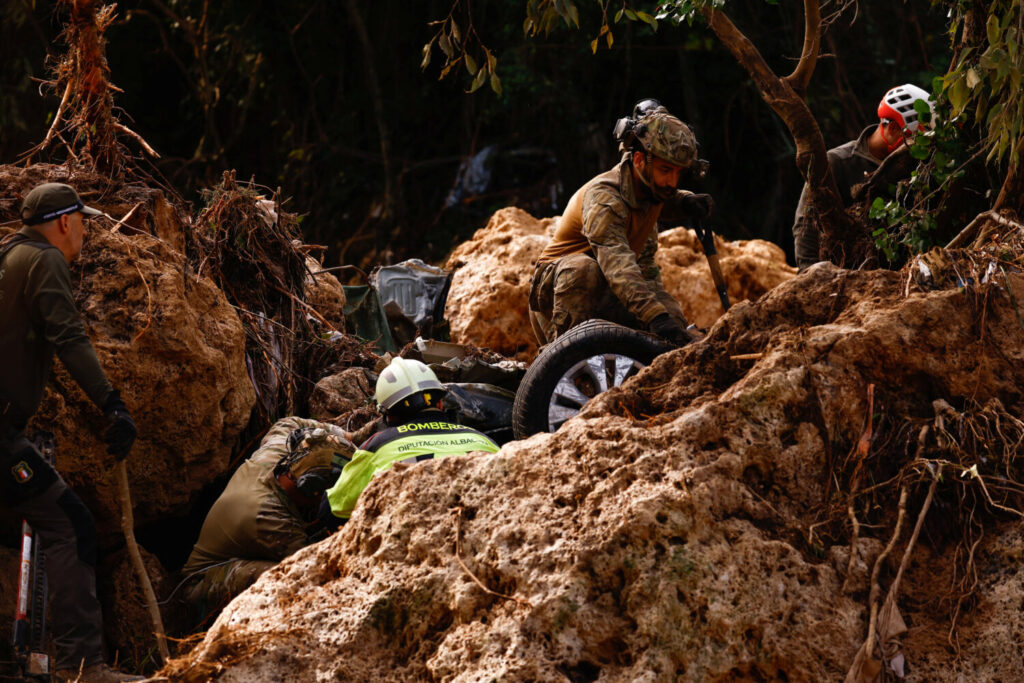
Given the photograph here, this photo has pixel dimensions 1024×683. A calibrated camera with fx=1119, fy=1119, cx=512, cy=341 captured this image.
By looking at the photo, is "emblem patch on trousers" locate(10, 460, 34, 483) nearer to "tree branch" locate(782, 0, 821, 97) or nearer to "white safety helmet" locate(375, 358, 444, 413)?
"white safety helmet" locate(375, 358, 444, 413)

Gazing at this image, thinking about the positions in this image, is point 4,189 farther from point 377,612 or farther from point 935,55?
point 935,55

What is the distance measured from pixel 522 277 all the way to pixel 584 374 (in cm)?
301

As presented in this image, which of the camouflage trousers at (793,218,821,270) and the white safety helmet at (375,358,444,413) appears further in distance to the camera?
the camouflage trousers at (793,218,821,270)

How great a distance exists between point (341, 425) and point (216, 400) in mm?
1024

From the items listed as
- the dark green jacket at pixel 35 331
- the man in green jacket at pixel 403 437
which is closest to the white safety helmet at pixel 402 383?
the man in green jacket at pixel 403 437

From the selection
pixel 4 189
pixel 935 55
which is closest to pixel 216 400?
pixel 4 189

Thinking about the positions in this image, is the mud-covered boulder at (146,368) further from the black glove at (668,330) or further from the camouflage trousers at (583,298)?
the black glove at (668,330)

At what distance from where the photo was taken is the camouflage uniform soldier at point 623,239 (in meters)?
5.84

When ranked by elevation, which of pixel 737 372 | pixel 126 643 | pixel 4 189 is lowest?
pixel 126 643

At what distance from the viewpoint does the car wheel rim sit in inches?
217

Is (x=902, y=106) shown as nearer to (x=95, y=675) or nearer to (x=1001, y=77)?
(x=1001, y=77)

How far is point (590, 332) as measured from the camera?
554cm

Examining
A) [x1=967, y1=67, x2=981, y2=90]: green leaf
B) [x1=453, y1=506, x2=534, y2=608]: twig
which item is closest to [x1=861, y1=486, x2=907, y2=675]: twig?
[x1=453, y1=506, x2=534, y2=608]: twig

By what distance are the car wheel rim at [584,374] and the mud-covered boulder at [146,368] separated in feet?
6.27
